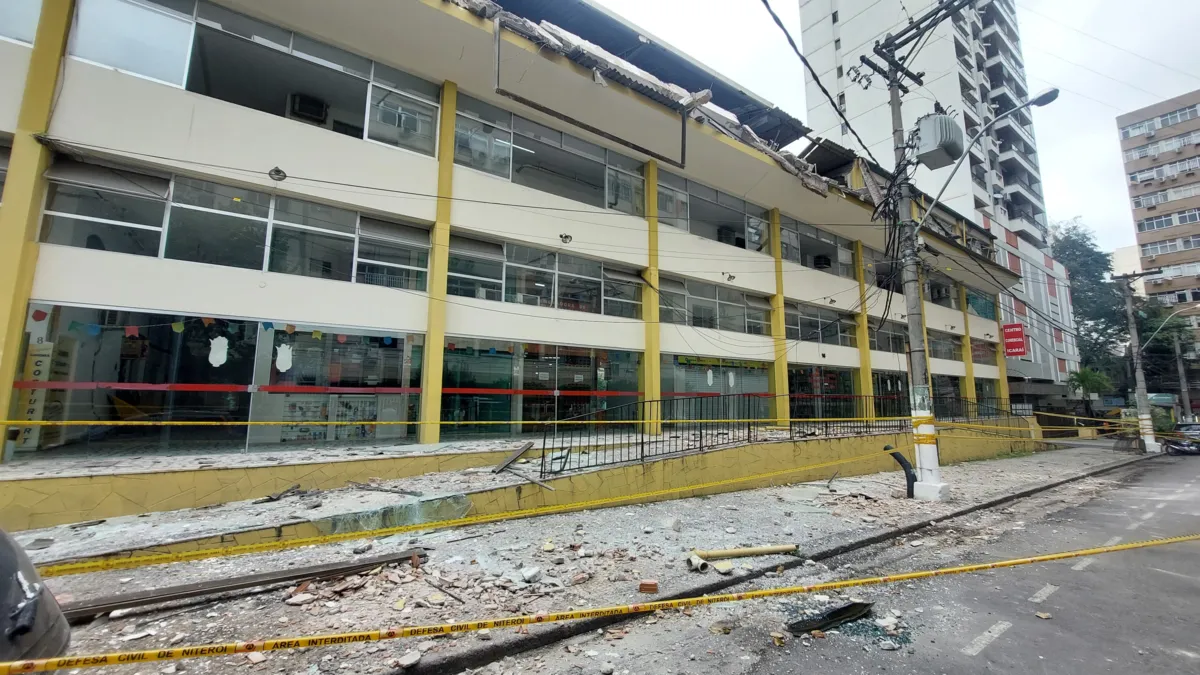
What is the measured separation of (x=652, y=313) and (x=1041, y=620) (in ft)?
36.3

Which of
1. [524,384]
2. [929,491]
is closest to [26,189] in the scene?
[524,384]

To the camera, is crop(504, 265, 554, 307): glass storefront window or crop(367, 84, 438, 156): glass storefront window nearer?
crop(367, 84, 438, 156): glass storefront window

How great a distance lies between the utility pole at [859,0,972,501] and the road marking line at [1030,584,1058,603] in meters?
4.50

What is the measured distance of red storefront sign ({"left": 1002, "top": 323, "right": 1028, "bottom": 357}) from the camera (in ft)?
98.8

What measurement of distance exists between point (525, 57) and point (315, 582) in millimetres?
11215

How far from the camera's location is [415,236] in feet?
36.9

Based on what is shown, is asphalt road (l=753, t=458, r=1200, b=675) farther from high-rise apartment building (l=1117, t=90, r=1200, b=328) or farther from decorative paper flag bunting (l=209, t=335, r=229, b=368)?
high-rise apartment building (l=1117, t=90, r=1200, b=328)

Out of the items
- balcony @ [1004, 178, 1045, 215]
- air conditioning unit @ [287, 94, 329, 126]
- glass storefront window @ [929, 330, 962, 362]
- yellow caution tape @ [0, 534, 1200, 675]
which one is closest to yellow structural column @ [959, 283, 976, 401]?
glass storefront window @ [929, 330, 962, 362]

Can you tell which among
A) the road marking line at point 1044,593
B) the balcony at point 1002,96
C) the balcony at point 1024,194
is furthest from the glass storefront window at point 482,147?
the balcony at point 1002,96

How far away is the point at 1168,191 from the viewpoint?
165 ft

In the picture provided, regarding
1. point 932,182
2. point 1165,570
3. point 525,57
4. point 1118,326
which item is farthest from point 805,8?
point 1165,570

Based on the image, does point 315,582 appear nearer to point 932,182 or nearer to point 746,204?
point 746,204

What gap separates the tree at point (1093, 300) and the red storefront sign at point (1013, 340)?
2170cm

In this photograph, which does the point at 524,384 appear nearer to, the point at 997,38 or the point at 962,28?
the point at 962,28
